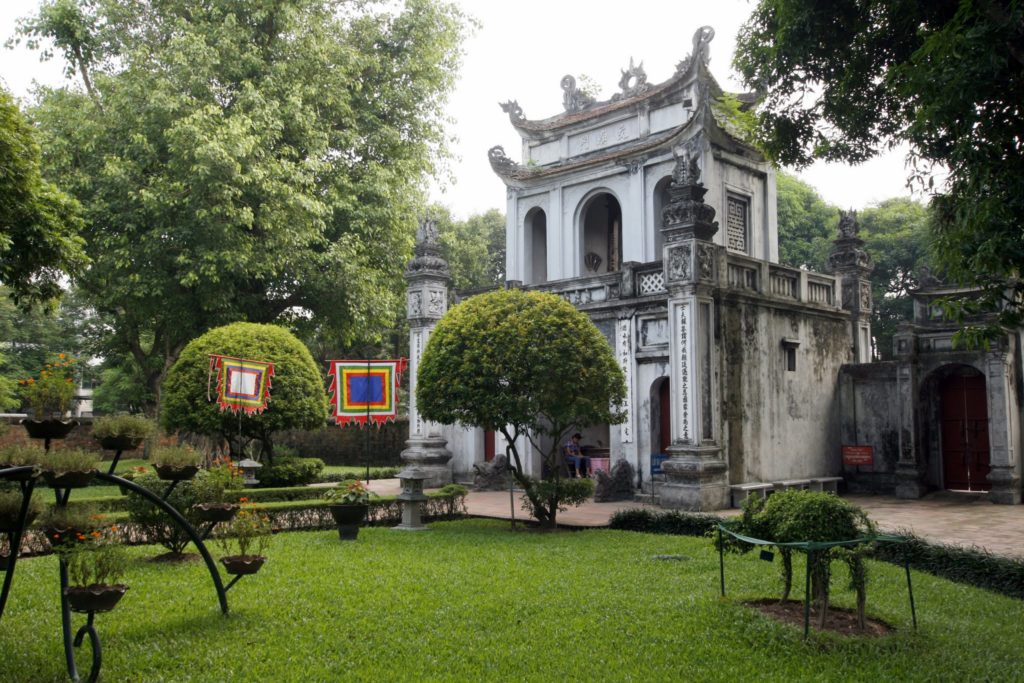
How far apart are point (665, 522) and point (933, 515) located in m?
5.52

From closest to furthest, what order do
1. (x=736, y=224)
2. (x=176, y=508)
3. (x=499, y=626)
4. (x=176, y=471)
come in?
(x=499, y=626), (x=176, y=471), (x=176, y=508), (x=736, y=224)

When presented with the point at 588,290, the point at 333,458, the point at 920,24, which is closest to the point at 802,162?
the point at 920,24

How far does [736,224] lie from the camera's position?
1984cm

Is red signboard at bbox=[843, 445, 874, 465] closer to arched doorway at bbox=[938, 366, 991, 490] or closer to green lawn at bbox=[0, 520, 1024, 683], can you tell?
arched doorway at bbox=[938, 366, 991, 490]

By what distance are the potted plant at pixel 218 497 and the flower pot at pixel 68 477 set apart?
2832 mm

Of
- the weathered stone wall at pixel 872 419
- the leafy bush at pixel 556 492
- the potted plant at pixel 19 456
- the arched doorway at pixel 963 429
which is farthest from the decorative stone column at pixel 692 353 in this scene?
the potted plant at pixel 19 456

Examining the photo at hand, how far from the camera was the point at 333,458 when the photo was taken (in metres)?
32.0

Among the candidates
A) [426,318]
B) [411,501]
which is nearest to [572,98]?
[426,318]

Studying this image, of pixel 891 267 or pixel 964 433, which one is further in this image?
pixel 891 267

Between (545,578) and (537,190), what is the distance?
14.3 meters

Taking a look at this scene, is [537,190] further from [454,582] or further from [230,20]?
[454,582]

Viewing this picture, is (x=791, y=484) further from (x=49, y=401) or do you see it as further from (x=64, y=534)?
(x=64, y=534)

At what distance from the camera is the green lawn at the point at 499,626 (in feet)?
19.4

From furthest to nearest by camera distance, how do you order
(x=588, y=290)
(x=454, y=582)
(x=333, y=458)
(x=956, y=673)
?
(x=333, y=458) → (x=588, y=290) → (x=454, y=582) → (x=956, y=673)
